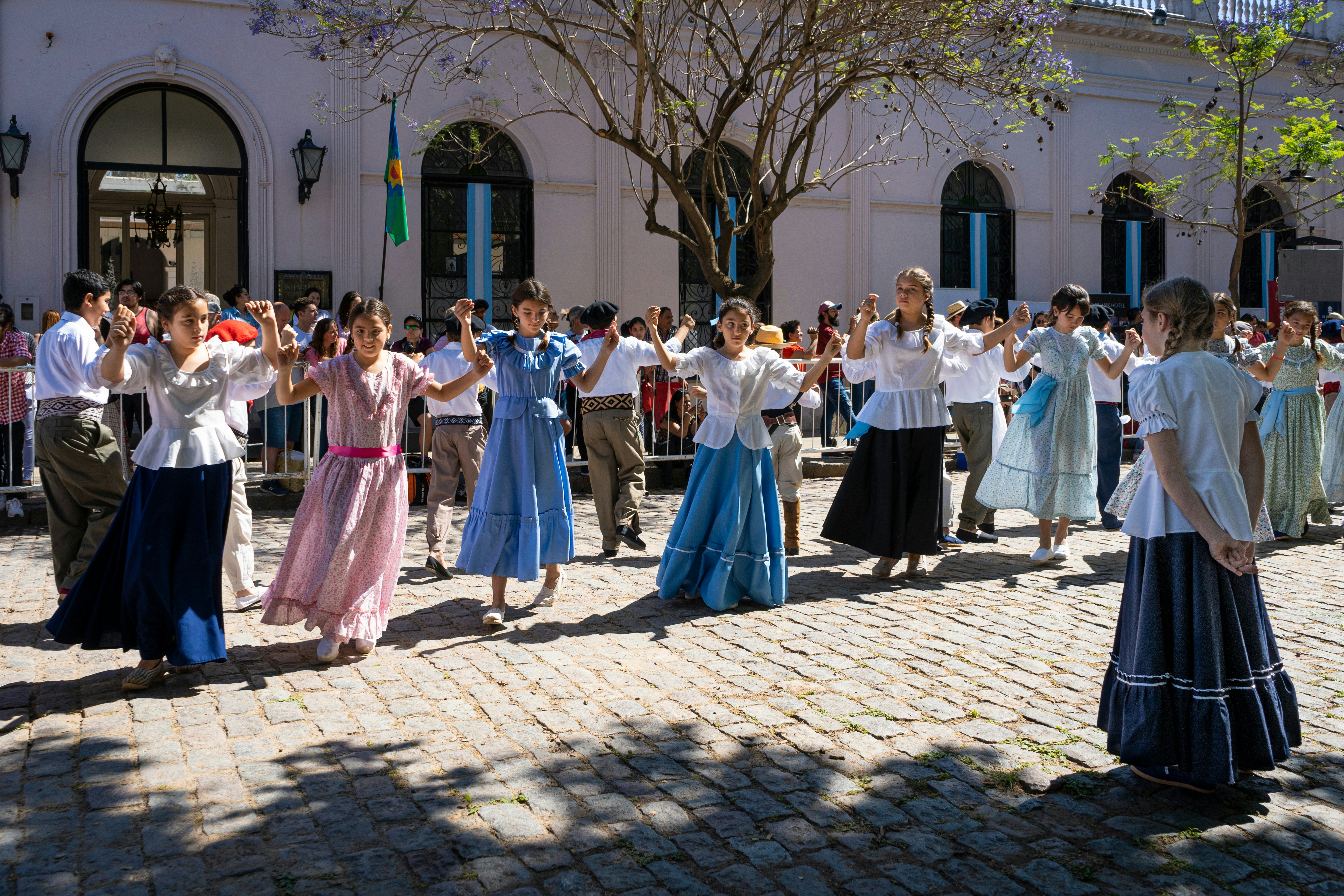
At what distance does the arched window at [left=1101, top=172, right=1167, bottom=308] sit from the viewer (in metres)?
20.5

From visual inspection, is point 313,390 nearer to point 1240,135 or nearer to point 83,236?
point 83,236

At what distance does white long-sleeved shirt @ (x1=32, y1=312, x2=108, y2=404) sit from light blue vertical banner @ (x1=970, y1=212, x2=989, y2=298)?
15741 mm

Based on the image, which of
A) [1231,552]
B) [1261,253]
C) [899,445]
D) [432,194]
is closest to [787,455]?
[899,445]

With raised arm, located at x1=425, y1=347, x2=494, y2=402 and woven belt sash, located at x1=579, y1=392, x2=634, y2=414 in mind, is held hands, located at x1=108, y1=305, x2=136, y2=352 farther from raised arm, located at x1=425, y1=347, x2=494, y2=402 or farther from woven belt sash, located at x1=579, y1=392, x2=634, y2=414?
woven belt sash, located at x1=579, y1=392, x2=634, y2=414

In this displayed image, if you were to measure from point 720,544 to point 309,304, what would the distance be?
664 centimetres

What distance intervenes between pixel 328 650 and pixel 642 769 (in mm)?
1990

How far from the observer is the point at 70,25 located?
13.9 metres

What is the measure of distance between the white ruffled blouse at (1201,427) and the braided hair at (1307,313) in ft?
17.7

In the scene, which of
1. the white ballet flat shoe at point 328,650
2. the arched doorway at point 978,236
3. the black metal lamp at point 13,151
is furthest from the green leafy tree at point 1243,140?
the black metal lamp at point 13,151

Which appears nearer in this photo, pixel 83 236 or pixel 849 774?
pixel 849 774

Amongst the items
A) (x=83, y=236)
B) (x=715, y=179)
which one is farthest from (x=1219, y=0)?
(x=83, y=236)

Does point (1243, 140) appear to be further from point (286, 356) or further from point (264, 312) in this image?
point (264, 312)

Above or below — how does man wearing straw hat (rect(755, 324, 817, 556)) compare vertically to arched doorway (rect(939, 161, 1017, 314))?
below

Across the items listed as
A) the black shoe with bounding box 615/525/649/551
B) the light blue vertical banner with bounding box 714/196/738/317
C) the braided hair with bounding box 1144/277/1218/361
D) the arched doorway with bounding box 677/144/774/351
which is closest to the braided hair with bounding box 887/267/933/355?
the black shoe with bounding box 615/525/649/551
